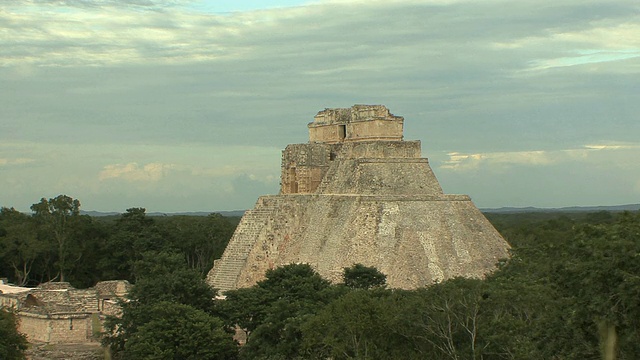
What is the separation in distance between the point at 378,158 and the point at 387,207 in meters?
2.19

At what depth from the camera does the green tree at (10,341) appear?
2152 cm

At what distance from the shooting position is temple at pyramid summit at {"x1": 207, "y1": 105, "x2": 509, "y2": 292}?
26938 mm

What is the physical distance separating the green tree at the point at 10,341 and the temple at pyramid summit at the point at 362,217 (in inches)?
322

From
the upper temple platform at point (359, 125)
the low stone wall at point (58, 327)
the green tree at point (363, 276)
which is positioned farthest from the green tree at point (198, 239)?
the green tree at point (363, 276)

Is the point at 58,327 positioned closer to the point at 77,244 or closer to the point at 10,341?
the point at 10,341

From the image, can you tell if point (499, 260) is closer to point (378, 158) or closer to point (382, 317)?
point (378, 158)

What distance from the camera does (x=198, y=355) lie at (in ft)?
71.5

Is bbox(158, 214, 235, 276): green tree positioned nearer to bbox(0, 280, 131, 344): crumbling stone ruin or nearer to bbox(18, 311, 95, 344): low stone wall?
bbox(0, 280, 131, 344): crumbling stone ruin

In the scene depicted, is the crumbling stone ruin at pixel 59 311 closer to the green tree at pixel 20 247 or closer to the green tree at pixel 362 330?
the green tree at pixel 362 330

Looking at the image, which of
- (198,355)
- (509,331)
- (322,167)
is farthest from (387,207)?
(509,331)

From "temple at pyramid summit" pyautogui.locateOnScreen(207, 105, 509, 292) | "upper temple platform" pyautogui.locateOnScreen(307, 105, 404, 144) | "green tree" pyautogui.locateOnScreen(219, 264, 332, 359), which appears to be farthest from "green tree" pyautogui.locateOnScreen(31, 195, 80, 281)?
"green tree" pyautogui.locateOnScreen(219, 264, 332, 359)

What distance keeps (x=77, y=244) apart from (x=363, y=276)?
2064 centimetres

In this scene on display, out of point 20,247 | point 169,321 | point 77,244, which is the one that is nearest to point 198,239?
point 77,244

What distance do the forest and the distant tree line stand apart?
8.75 m
